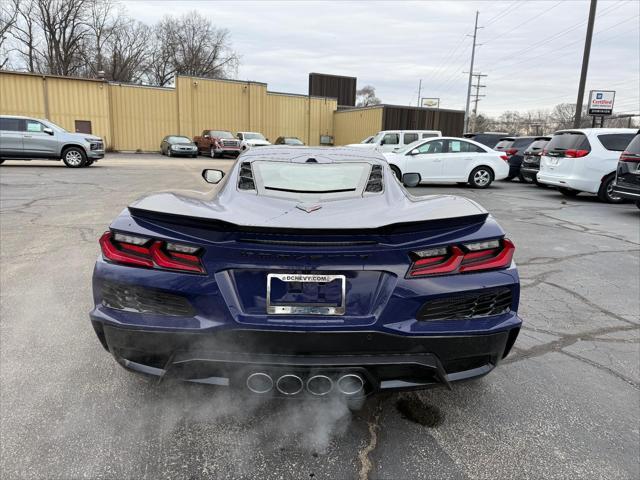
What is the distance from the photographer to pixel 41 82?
95.2 feet

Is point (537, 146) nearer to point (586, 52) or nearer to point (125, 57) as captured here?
point (586, 52)

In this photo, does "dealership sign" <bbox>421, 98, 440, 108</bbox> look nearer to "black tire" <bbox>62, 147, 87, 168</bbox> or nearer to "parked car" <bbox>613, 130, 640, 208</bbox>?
"black tire" <bbox>62, 147, 87, 168</bbox>

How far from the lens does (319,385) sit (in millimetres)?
2084

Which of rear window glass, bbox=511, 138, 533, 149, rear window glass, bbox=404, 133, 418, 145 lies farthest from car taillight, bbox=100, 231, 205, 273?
rear window glass, bbox=404, 133, 418, 145

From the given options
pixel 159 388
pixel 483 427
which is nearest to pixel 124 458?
pixel 159 388

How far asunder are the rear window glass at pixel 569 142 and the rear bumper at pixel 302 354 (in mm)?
10980

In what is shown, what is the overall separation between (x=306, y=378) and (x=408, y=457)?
2.25ft

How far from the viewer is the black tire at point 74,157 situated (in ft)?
57.1

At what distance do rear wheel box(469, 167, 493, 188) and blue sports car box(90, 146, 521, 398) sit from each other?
42.9 feet

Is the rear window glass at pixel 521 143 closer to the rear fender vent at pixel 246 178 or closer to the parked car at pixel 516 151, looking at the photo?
the parked car at pixel 516 151

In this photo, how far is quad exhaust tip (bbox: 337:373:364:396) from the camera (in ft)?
6.82

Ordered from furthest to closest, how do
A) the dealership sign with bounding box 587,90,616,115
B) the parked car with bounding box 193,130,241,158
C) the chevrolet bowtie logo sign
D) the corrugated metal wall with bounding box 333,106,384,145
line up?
the corrugated metal wall with bounding box 333,106,384,145
the parked car with bounding box 193,130,241,158
the dealership sign with bounding box 587,90,616,115
the chevrolet bowtie logo sign

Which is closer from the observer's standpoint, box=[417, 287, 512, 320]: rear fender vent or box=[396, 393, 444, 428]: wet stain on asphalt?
box=[417, 287, 512, 320]: rear fender vent

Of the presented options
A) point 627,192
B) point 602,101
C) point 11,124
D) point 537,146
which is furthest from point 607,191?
point 11,124
